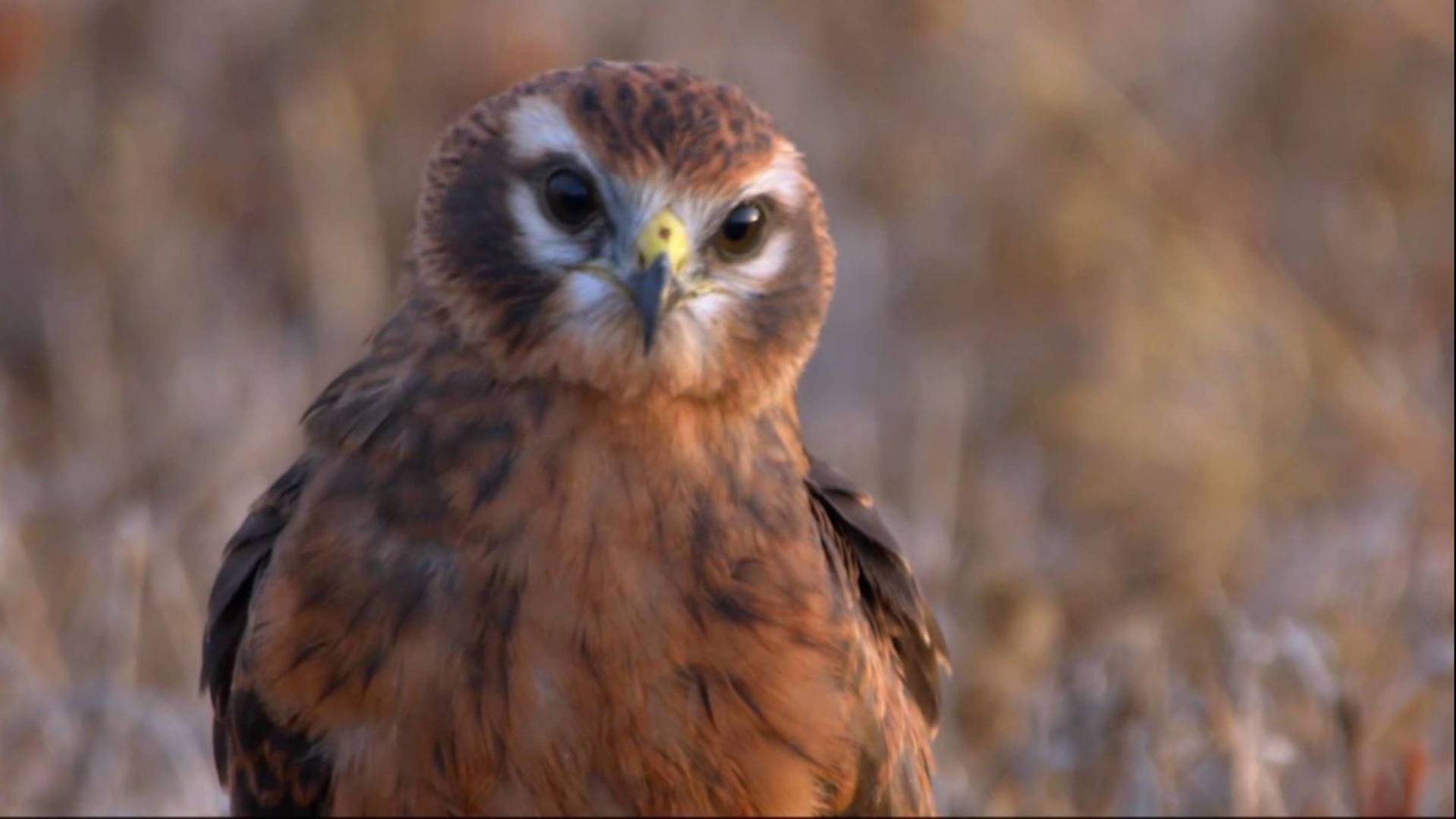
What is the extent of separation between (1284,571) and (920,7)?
300 centimetres

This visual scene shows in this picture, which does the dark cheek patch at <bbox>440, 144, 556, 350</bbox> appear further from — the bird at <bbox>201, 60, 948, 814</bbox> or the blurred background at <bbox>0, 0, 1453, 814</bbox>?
the blurred background at <bbox>0, 0, 1453, 814</bbox>

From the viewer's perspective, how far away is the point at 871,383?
9.40 metres

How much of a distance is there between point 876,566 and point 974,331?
4.88 metres

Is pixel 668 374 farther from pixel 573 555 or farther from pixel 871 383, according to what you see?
pixel 871 383

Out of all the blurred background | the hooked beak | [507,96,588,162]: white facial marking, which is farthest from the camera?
the blurred background

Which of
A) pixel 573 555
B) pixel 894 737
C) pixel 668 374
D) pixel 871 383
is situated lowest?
pixel 871 383

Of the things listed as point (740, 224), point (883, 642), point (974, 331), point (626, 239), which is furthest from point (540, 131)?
point (974, 331)

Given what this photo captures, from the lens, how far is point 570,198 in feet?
13.9

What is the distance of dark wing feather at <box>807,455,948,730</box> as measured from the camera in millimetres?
4570

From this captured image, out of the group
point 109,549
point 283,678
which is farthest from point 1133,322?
point 283,678

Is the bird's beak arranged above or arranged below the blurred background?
above

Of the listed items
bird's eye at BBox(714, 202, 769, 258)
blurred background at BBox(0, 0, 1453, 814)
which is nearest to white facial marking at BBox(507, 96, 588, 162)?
bird's eye at BBox(714, 202, 769, 258)

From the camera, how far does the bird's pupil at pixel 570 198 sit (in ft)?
13.8

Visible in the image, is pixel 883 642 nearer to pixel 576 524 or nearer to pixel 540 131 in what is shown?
pixel 576 524
